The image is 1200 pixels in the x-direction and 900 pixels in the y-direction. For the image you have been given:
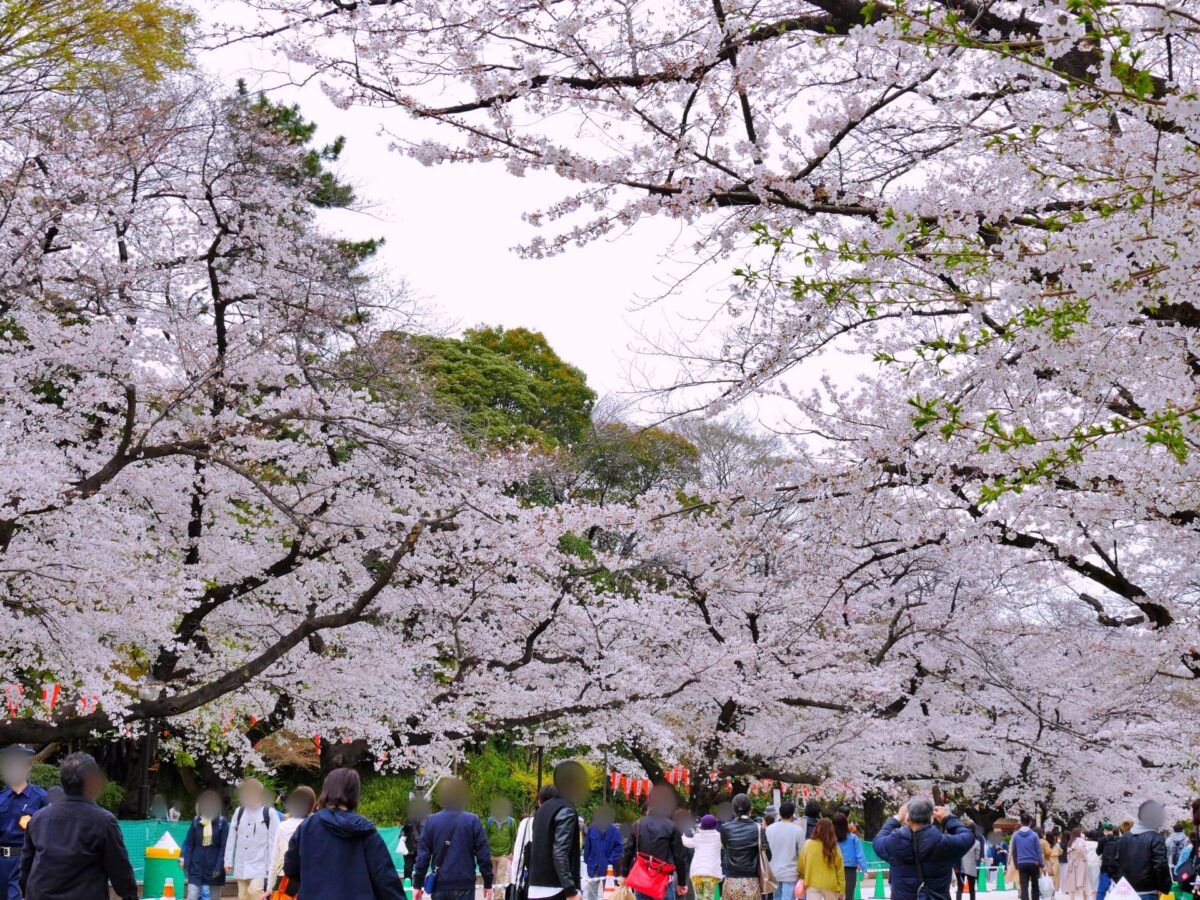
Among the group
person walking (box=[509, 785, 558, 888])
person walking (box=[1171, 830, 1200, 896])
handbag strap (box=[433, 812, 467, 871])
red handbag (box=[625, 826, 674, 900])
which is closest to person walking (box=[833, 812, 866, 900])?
red handbag (box=[625, 826, 674, 900])

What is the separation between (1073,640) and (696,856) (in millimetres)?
9790

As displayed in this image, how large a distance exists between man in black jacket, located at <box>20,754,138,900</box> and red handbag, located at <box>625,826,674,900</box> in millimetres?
3932

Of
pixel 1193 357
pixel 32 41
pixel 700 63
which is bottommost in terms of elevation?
pixel 1193 357

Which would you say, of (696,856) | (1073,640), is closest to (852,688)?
(1073,640)

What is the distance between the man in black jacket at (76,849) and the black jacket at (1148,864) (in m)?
6.55

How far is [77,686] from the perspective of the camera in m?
11.7

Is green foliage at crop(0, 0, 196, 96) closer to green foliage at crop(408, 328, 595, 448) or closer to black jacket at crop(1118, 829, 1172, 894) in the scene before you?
black jacket at crop(1118, 829, 1172, 894)

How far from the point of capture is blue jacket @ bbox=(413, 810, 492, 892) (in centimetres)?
681

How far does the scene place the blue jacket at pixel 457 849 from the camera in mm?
6809

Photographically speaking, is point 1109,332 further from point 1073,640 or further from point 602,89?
point 1073,640

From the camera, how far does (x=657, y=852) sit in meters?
7.89

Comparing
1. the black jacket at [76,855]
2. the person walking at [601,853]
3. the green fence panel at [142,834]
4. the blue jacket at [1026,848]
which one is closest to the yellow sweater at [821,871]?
the person walking at [601,853]

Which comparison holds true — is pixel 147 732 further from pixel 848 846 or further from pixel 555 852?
pixel 555 852

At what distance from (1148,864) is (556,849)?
14.4ft
